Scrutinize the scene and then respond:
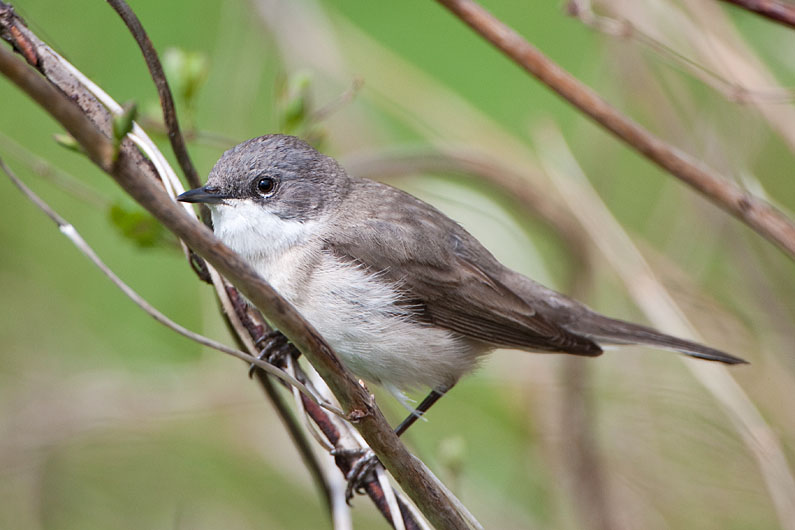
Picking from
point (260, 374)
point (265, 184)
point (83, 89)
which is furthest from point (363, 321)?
point (83, 89)

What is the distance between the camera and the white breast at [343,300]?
2.92m

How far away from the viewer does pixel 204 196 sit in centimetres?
280

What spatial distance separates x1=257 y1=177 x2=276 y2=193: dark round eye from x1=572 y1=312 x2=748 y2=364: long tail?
1428 mm

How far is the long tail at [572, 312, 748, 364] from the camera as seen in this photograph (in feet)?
10.7

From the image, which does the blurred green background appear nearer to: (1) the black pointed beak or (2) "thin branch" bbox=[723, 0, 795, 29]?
(1) the black pointed beak

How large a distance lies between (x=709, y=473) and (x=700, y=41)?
184 cm

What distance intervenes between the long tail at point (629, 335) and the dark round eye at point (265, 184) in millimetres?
1428

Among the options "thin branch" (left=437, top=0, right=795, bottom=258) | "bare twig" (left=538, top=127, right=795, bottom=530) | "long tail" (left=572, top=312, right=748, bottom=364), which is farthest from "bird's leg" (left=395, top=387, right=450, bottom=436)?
"thin branch" (left=437, top=0, right=795, bottom=258)

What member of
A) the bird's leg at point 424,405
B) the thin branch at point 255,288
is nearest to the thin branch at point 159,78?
the thin branch at point 255,288

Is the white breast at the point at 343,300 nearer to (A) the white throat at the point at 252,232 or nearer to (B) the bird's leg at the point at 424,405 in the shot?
(A) the white throat at the point at 252,232

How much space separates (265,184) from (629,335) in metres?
1.61

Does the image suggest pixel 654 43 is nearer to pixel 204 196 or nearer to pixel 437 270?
pixel 437 270

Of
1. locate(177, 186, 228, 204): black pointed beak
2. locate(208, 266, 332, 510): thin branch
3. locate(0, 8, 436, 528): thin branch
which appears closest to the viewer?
locate(0, 8, 436, 528): thin branch

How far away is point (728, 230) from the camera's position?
3990 millimetres
